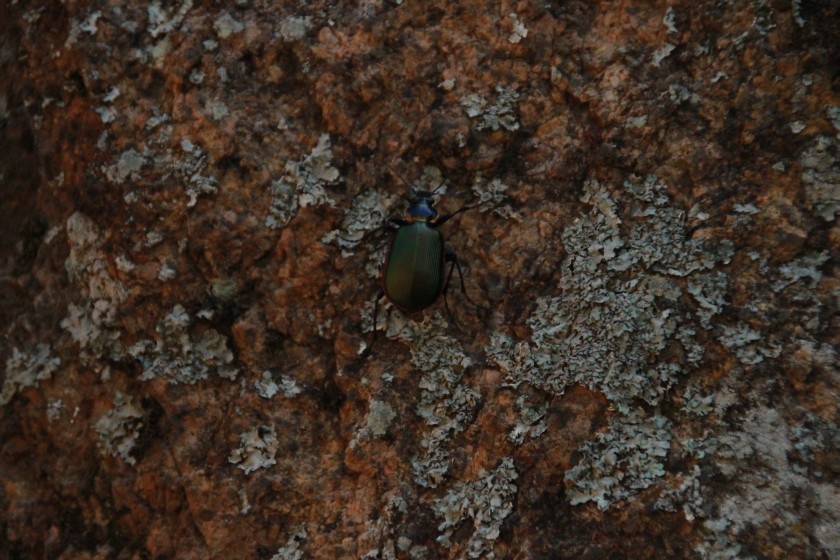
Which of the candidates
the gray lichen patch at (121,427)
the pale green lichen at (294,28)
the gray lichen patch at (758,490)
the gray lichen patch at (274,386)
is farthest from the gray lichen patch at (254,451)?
the pale green lichen at (294,28)

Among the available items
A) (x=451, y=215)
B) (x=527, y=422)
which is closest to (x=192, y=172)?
(x=451, y=215)

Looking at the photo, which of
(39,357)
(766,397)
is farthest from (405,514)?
(39,357)

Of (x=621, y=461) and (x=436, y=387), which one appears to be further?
(x=436, y=387)

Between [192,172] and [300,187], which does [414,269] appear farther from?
[192,172]

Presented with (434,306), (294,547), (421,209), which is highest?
(421,209)

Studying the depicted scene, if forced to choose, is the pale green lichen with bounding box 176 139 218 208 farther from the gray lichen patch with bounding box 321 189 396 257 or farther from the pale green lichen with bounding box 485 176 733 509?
the pale green lichen with bounding box 485 176 733 509

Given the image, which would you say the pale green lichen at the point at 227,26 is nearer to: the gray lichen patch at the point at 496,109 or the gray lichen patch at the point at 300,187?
the gray lichen patch at the point at 300,187

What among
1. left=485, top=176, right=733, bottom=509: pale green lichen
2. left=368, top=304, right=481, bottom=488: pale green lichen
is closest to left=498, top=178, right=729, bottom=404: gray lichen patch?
left=485, top=176, right=733, bottom=509: pale green lichen
